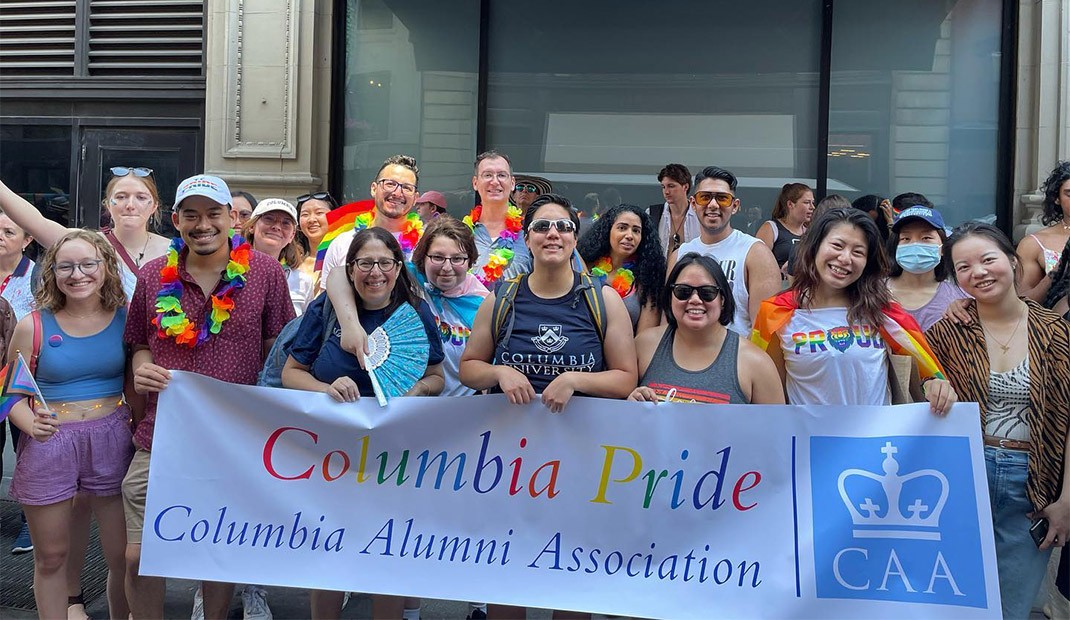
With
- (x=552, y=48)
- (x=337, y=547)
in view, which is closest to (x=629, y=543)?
(x=337, y=547)

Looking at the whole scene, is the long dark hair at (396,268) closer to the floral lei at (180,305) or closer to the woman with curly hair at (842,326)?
the floral lei at (180,305)

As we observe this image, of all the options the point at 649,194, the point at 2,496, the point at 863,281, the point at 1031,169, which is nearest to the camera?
the point at 863,281

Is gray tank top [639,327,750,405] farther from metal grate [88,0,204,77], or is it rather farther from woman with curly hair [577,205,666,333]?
metal grate [88,0,204,77]

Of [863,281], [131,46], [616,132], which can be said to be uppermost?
[131,46]

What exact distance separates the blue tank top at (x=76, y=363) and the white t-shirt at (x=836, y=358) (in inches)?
108

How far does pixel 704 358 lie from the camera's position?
3.51 m

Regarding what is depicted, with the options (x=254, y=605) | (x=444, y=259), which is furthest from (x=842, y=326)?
(x=254, y=605)

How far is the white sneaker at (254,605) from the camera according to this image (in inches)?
174

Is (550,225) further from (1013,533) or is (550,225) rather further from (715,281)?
(1013,533)

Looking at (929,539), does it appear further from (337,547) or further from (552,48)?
(552,48)

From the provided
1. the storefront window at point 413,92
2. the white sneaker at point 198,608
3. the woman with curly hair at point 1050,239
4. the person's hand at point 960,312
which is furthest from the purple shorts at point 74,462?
the storefront window at point 413,92

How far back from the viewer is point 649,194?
335 inches

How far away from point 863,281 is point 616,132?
5249 mm

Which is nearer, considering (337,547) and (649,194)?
(337,547)
